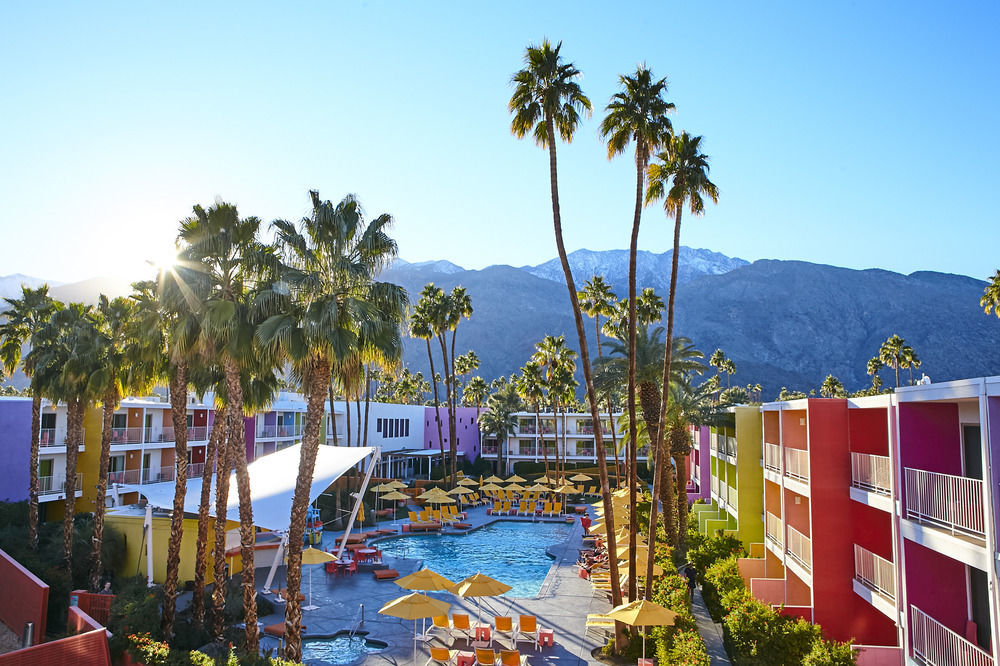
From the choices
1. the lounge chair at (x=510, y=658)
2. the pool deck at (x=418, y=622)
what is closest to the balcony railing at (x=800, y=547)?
the pool deck at (x=418, y=622)

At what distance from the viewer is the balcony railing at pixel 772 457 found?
839 inches

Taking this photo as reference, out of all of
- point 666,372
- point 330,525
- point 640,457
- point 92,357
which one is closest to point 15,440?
point 92,357

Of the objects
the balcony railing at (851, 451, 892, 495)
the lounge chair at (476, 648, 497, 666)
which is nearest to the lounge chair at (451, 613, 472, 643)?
the lounge chair at (476, 648, 497, 666)

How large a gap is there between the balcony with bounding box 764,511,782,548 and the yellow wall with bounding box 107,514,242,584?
18621 millimetres

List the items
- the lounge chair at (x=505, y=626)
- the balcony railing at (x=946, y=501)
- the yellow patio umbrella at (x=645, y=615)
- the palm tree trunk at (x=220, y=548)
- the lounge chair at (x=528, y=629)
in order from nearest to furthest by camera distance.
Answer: the balcony railing at (x=946, y=501)
the yellow patio umbrella at (x=645, y=615)
the palm tree trunk at (x=220, y=548)
the lounge chair at (x=528, y=629)
the lounge chair at (x=505, y=626)

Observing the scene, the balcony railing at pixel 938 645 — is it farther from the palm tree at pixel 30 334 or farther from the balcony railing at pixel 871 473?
the palm tree at pixel 30 334

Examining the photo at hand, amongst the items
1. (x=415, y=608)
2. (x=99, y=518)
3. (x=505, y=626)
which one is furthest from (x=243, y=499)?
(x=99, y=518)

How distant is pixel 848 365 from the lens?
197875 millimetres

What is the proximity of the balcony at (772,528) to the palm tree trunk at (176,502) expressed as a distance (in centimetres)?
1678

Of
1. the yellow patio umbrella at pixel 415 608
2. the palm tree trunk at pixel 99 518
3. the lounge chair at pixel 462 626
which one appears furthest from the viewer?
the palm tree trunk at pixel 99 518

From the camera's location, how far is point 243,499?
52.0ft

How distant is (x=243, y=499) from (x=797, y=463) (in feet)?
46.5

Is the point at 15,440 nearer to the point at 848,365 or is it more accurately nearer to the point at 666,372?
the point at 666,372

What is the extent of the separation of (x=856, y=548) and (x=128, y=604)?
17705 millimetres
